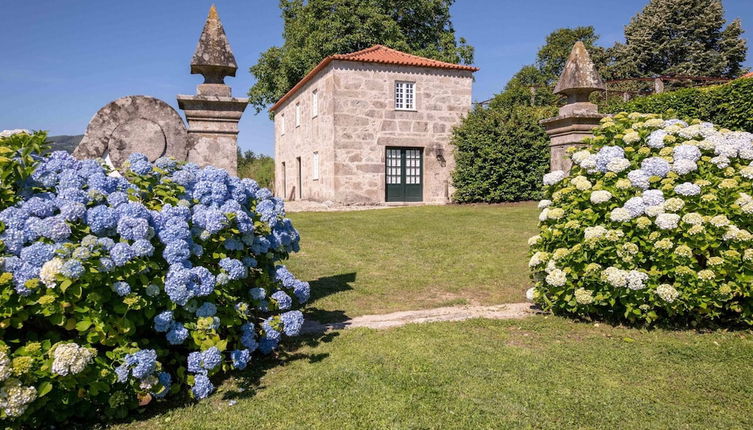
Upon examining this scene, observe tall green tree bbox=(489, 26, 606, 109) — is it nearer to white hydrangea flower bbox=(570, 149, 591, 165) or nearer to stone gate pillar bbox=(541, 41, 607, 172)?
stone gate pillar bbox=(541, 41, 607, 172)

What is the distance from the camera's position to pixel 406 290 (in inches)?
271

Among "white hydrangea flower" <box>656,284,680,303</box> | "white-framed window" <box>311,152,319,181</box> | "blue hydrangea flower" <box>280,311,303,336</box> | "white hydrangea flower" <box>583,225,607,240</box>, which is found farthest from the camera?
"white-framed window" <box>311,152,319,181</box>

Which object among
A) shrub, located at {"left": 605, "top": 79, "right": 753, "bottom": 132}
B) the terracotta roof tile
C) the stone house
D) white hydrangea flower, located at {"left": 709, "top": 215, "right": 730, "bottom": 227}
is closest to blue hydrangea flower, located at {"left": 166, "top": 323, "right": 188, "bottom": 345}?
white hydrangea flower, located at {"left": 709, "top": 215, "right": 730, "bottom": 227}

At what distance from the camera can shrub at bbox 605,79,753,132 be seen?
1326 centimetres

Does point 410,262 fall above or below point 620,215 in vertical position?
below

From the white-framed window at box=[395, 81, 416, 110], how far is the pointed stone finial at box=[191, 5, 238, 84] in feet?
47.5

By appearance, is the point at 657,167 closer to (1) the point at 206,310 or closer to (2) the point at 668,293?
(2) the point at 668,293

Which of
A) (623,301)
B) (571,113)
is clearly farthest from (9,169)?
(571,113)

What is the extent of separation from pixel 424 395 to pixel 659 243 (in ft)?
9.02

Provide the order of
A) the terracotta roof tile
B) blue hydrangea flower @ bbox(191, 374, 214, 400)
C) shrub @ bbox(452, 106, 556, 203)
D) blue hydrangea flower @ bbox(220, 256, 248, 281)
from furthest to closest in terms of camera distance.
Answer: the terracotta roof tile, shrub @ bbox(452, 106, 556, 203), blue hydrangea flower @ bbox(220, 256, 248, 281), blue hydrangea flower @ bbox(191, 374, 214, 400)

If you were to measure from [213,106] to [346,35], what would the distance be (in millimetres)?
22216

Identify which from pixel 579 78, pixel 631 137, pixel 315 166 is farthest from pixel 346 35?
pixel 631 137

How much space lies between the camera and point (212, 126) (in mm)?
Result: 6531

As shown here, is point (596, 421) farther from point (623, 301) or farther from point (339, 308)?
point (339, 308)
